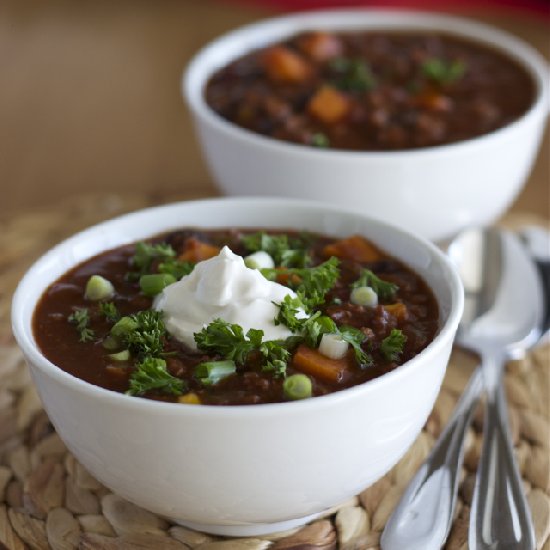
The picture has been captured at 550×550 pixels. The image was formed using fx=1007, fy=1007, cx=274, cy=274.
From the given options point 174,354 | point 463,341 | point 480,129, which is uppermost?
point 174,354

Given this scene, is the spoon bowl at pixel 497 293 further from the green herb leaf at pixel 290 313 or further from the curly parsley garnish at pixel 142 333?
the curly parsley garnish at pixel 142 333

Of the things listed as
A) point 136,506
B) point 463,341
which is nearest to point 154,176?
point 463,341

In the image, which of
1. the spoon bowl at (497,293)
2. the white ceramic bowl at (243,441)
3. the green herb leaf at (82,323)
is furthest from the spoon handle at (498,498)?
the green herb leaf at (82,323)

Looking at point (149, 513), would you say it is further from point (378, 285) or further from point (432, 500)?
point (378, 285)

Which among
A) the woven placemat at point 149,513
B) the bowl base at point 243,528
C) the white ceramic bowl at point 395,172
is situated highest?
the white ceramic bowl at point 395,172

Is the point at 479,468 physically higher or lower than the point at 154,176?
higher

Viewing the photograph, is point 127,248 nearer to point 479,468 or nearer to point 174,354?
point 174,354

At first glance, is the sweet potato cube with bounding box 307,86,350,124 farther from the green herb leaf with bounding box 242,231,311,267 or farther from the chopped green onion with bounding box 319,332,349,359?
the chopped green onion with bounding box 319,332,349,359
